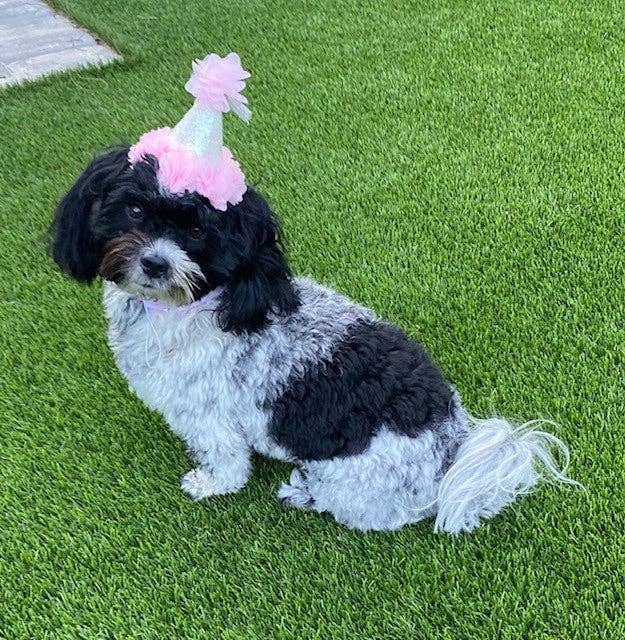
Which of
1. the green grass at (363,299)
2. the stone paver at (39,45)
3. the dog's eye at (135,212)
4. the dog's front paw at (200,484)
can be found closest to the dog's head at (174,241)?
the dog's eye at (135,212)

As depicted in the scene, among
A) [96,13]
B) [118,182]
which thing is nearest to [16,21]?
[96,13]

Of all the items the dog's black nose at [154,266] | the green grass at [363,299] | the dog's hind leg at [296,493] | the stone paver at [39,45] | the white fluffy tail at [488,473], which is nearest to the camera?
the dog's black nose at [154,266]

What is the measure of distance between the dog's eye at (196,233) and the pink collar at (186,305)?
7.2 inches

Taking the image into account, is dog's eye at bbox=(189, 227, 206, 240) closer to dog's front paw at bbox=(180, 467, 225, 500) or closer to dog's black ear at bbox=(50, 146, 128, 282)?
dog's black ear at bbox=(50, 146, 128, 282)

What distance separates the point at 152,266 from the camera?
167 centimetres

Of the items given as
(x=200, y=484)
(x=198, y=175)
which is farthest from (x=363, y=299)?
(x=198, y=175)

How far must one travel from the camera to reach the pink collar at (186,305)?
72.1 inches

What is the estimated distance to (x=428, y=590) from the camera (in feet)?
6.65

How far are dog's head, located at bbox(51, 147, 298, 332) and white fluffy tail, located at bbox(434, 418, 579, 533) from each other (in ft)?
2.39

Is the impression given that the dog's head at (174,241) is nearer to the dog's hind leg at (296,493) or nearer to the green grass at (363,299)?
the dog's hind leg at (296,493)

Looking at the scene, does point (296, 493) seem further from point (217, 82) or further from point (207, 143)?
point (217, 82)

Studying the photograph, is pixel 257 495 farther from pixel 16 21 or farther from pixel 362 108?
pixel 16 21

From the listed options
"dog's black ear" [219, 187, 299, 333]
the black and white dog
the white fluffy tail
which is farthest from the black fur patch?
"dog's black ear" [219, 187, 299, 333]

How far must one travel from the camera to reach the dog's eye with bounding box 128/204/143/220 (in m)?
1.69
